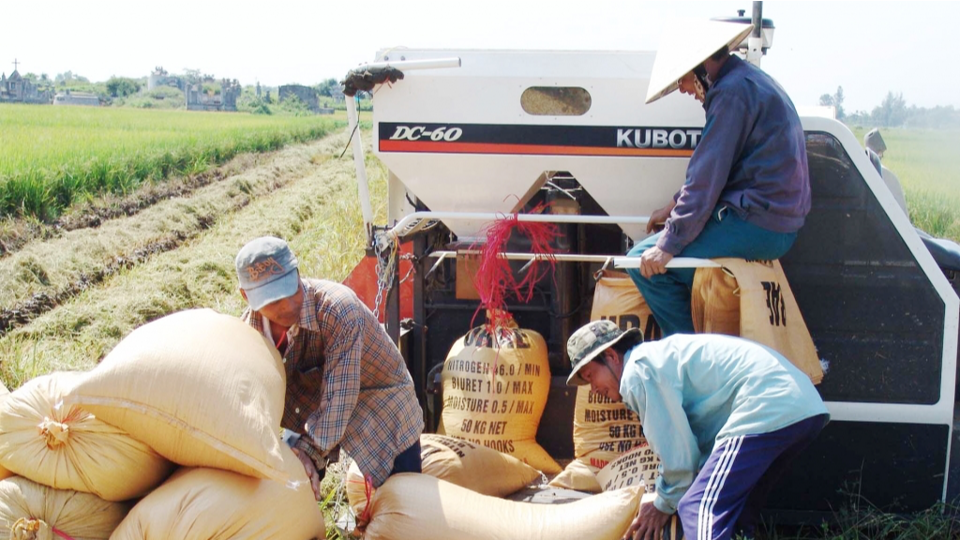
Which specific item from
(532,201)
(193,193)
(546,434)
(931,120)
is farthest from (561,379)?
(931,120)

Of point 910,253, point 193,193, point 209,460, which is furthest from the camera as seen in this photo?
point 193,193

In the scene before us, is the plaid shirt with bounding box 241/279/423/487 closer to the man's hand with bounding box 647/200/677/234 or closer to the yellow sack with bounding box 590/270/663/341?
the yellow sack with bounding box 590/270/663/341

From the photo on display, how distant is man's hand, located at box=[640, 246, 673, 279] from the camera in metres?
3.88

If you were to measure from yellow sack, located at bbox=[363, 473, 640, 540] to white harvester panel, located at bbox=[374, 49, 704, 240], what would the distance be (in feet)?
4.58

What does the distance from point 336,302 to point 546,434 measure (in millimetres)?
1699

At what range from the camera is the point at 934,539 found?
13.0 feet

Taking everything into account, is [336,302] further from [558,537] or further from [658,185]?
[658,185]

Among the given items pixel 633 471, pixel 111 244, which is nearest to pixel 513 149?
pixel 633 471

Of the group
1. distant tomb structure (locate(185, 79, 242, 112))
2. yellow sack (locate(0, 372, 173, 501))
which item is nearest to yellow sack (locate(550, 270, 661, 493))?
yellow sack (locate(0, 372, 173, 501))

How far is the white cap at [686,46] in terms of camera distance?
376 cm

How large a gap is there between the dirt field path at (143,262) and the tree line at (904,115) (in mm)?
17218

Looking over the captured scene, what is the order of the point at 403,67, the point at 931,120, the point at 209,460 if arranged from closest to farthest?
the point at 209,460 < the point at 403,67 < the point at 931,120

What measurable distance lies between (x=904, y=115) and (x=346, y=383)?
2951 cm

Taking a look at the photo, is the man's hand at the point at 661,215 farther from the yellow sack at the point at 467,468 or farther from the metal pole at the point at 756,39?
the yellow sack at the point at 467,468
